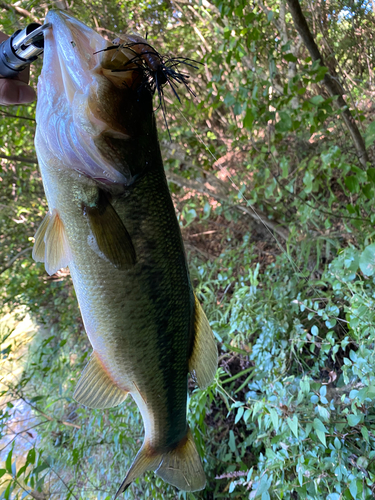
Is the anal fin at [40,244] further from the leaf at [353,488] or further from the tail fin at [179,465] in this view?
the leaf at [353,488]

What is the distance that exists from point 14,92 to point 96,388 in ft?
3.55

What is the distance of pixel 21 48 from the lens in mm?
813

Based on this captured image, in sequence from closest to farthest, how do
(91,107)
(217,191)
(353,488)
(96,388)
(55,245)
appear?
1. (91,107)
2. (55,245)
3. (96,388)
4. (353,488)
5. (217,191)

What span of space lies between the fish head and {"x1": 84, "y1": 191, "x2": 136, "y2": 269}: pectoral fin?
63mm

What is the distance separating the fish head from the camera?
0.72m

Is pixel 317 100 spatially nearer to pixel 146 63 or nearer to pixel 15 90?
pixel 146 63

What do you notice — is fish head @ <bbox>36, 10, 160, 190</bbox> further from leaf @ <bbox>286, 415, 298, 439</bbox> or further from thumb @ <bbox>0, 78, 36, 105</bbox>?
leaf @ <bbox>286, 415, 298, 439</bbox>

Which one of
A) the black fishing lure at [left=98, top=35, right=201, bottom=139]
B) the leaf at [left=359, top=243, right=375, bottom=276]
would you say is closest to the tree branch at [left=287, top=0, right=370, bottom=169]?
the leaf at [left=359, top=243, right=375, bottom=276]

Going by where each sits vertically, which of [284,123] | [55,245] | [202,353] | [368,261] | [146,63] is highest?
[146,63]

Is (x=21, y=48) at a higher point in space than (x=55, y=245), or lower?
higher

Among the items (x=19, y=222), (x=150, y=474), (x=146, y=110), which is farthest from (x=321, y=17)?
(x=19, y=222)

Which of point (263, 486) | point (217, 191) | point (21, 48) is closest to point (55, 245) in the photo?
point (21, 48)

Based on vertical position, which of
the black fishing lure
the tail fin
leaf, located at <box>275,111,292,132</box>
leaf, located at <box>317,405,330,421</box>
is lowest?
leaf, located at <box>317,405,330,421</box>

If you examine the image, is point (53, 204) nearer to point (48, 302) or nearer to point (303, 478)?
point (303, 478)
